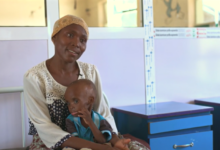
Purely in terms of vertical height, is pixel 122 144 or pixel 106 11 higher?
pixel 106 11

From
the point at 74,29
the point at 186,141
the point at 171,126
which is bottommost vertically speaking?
the point at 186,141

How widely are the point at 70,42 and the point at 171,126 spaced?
0.97 meters

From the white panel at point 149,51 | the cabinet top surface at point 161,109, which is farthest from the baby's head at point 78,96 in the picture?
the white panel at point 149,51

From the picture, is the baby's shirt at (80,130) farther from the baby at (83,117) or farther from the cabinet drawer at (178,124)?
the cabinet drawer at (178,124)

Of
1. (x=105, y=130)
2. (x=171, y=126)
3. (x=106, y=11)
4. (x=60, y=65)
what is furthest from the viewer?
(x=106, y=11)

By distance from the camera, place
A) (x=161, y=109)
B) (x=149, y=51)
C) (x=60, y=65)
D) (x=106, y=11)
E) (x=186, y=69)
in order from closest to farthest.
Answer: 1. (x=60, y=65)
2. (x=161, y=109)
3. (x=106, y=11)
4. (x=149, y=51)
5. (x=186, y=69)

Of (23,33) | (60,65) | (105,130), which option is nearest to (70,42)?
(60,65)

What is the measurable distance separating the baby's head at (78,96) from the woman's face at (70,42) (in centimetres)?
16

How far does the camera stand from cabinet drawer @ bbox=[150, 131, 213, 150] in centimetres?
215

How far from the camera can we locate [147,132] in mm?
2143

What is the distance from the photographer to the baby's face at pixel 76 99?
1660mm

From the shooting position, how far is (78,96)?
1658mm

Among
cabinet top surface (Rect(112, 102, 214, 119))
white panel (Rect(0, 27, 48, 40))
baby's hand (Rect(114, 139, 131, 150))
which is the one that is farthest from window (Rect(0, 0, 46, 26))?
baby's hand (Rect(114, 139, 131, 150))

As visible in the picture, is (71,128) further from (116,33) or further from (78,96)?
(116,33)
